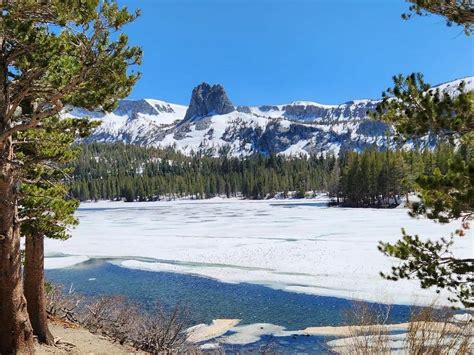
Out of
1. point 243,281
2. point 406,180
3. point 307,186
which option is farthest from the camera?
point 307,186

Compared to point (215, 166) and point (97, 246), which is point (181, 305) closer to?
point (97, 246)

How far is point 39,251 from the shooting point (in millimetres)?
10859

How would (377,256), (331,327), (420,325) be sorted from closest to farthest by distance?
(420,325) → (331,327) → (377,256)

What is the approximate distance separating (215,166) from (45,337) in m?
160

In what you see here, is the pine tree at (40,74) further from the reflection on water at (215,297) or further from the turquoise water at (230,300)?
the reflection on water at (215,297)

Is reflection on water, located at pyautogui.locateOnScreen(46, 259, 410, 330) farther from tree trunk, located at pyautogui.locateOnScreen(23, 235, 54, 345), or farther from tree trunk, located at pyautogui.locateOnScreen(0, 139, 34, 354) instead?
tree trunk, located at pyautogui.locateOnScreen(0, 139, 34, 354)

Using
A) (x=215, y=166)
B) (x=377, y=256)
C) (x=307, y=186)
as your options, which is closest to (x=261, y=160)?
(x=215, y=166)

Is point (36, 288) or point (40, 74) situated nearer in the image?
point (40, 74)

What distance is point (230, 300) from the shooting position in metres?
19.3

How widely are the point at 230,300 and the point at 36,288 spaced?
10046mm

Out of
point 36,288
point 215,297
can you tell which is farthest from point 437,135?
point 215,297

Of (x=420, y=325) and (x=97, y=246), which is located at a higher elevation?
(x=420, y=325)

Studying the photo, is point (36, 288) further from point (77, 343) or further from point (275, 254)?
point (275, 254)

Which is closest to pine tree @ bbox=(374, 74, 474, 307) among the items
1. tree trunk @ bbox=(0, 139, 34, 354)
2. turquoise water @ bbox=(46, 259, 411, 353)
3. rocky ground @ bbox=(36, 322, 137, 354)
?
tree trunk @ bbox=(0, 139, 34, 354)
